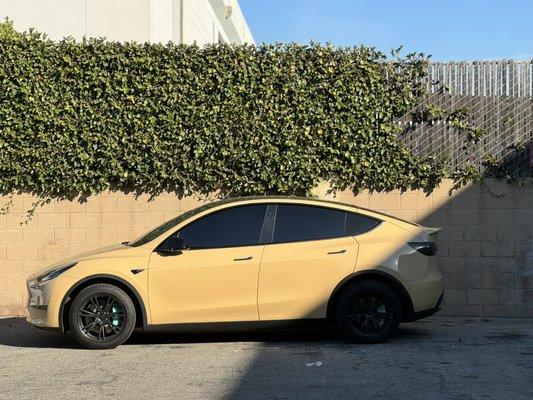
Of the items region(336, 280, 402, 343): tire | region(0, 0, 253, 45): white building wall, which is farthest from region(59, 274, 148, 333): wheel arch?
region(0, 0, 253, 45): white building wall

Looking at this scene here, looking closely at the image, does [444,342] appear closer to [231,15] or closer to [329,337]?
[329,337]

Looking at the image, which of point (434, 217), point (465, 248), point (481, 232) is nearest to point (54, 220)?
point (434, 217)

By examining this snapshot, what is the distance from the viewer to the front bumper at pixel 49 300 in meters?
8.20

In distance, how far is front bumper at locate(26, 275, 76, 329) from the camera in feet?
26.9

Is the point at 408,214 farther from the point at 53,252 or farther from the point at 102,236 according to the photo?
the point at 53,252

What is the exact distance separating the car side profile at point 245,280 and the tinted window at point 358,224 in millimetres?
18

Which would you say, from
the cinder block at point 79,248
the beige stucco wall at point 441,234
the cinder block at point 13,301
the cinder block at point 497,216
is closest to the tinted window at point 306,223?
the beige stucco wall at point 441,234

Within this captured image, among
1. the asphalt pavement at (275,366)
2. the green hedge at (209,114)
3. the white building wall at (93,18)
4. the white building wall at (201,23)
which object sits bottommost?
the asphalt pavement at (275,366)

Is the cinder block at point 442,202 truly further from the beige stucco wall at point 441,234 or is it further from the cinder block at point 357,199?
the cinder block at point 357,199

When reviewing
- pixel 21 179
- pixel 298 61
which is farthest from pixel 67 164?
pixel 298 61

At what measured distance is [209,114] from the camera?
1070 centimetres

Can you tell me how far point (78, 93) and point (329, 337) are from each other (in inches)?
193

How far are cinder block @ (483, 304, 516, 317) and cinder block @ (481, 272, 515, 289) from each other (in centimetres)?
27

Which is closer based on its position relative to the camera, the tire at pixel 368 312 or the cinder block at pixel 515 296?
the tire at pixel 368 312
